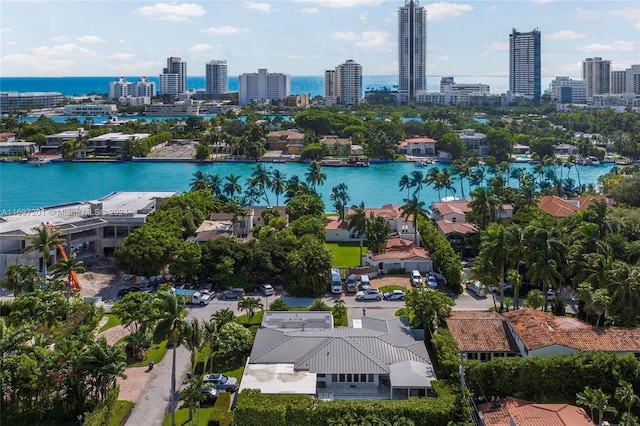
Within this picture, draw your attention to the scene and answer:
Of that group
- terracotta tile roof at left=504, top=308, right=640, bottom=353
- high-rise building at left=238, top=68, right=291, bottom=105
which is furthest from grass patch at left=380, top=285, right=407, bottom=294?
high-rise building at left=238, top=68, right=291, bottom=105

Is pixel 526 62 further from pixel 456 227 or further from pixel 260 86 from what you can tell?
pixel 456 227

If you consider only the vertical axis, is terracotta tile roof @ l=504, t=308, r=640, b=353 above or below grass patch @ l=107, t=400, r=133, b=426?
above

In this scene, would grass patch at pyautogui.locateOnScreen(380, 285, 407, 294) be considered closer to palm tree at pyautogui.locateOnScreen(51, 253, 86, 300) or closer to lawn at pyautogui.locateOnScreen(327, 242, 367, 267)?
lawn at pyautogui.locateOnScreen(327, 242, 367, 267)

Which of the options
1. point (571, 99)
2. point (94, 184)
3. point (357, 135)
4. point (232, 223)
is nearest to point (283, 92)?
point (571, 99)

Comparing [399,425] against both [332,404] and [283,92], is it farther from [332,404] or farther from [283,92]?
[283,92]

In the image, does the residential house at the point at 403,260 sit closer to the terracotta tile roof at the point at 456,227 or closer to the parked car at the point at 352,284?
the parked car at the point at 352,284

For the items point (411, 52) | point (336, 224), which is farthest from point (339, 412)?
point (411, 52)

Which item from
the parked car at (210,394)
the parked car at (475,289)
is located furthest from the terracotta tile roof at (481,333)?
the parked car at (210,394)
